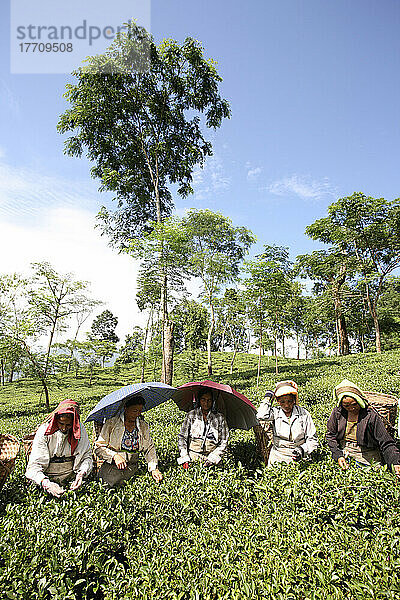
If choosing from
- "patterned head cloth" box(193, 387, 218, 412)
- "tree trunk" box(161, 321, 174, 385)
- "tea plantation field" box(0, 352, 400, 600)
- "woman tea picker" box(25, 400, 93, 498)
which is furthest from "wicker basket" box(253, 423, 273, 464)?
"tree trunk" box(161, 321, 174, 385)

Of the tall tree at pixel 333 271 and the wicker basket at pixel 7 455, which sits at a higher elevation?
the tall tree at pixel 333 271

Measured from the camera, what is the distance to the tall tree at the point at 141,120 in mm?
13906

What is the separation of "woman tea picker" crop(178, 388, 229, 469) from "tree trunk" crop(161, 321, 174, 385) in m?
7.90

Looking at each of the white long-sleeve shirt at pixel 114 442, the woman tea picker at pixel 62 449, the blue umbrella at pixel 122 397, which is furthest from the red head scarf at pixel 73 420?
the white long-sleeve shirt at pixel 114 442

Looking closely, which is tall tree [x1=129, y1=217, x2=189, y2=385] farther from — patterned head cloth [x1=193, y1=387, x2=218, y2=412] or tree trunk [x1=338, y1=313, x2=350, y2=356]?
tree trunk [x1=338, y1=313, x2=350, y2=356]

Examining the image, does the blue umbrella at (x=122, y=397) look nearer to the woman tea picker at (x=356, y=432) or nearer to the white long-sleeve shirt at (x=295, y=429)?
the white long-sleeve shirt at (x=295, y=429)

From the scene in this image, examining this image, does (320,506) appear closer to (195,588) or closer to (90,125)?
(195,588)

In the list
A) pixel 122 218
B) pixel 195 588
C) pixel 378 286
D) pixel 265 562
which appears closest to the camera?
pixel 195 588

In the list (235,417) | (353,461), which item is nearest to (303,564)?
(353,461)

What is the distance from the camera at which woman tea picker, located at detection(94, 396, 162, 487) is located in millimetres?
4375

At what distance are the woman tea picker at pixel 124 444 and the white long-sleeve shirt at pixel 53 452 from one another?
0.27 meters

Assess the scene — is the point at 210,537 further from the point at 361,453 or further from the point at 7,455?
the point at 7,455

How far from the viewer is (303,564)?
2.43 m

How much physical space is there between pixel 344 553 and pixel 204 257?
15.9m
